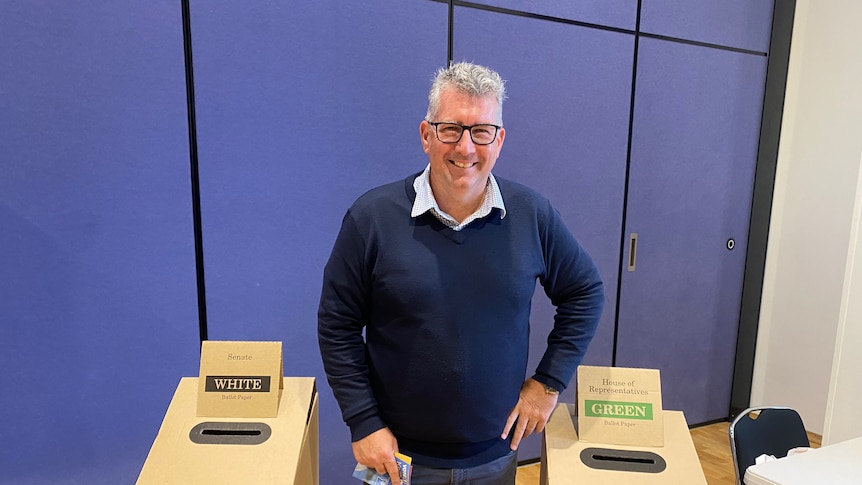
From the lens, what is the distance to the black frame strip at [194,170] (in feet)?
5.78

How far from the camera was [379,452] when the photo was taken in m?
1.19

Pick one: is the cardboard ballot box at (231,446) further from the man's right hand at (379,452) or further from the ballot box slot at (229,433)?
the man's right hand at (379,452)

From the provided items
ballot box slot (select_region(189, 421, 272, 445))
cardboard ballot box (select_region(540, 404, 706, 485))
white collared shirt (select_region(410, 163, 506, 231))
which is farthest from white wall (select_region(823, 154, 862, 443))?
ballot box slot (select_region(189, 421, 272, 445))

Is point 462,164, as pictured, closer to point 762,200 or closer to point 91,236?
point 91,236

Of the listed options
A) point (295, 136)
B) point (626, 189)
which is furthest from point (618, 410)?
point (626, 189)

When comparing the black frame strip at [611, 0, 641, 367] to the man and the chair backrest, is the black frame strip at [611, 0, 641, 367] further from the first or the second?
the man

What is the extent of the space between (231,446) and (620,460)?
82 cm

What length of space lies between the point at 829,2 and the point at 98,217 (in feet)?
11.5

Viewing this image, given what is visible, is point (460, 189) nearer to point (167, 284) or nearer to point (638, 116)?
point (167, 284)

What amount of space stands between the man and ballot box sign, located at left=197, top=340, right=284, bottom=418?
5.0 inches

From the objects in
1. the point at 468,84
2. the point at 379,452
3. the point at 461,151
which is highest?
the point at 468,84

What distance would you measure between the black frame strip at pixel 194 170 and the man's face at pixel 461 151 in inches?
39.4

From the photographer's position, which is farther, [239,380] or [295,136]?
[295,136]

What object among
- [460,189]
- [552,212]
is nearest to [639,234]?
[552,212]
